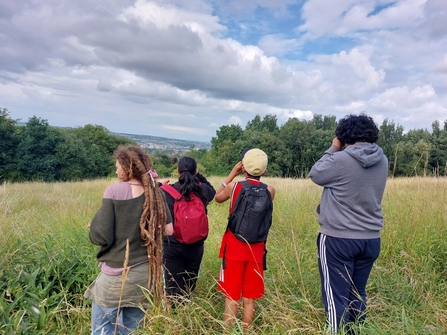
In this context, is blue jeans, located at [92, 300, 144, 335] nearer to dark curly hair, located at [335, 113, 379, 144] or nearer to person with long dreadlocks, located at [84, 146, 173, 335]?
person with long dreadlocks, located at [84, 146, 173, 335]

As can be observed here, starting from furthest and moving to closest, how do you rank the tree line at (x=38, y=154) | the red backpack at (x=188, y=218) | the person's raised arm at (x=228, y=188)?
the tree line at (x=38, y=154) < the red backpack at (x=188, y=218) < the person's raised arm at (x=228, y=188)

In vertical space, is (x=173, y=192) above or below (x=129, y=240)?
above

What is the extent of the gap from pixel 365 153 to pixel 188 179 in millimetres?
1498

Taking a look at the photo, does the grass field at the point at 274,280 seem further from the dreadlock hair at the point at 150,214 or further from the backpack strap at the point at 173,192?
the backpack strap at the point at 173,192

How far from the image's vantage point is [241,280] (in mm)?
2443

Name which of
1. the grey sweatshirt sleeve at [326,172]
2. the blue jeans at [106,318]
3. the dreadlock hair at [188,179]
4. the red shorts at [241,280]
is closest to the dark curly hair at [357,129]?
the grey sweatshirt sleeve at [326,172]

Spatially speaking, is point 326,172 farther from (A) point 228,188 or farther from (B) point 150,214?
(B) point 150,214

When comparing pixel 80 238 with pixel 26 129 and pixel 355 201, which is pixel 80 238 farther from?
pixel 26 129

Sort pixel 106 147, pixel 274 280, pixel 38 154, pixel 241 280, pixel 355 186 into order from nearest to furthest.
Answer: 1. pixel 355 186
2. pixel 241 280
3. pixel 274 280
4. pixel 38 154
5. pixel 106 147

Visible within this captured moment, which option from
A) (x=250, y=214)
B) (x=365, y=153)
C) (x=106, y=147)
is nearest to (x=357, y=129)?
(x=365, y=153)

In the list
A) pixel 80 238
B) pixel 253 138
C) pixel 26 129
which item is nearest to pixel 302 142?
pixel 253 138

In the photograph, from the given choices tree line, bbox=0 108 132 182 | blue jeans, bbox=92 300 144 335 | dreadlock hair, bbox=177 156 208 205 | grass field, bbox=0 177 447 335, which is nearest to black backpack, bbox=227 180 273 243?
grass field, bbox=0 177 447 335

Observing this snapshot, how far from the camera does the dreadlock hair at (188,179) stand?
2754 mm

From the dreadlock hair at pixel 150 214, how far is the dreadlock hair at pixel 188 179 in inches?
26.8
